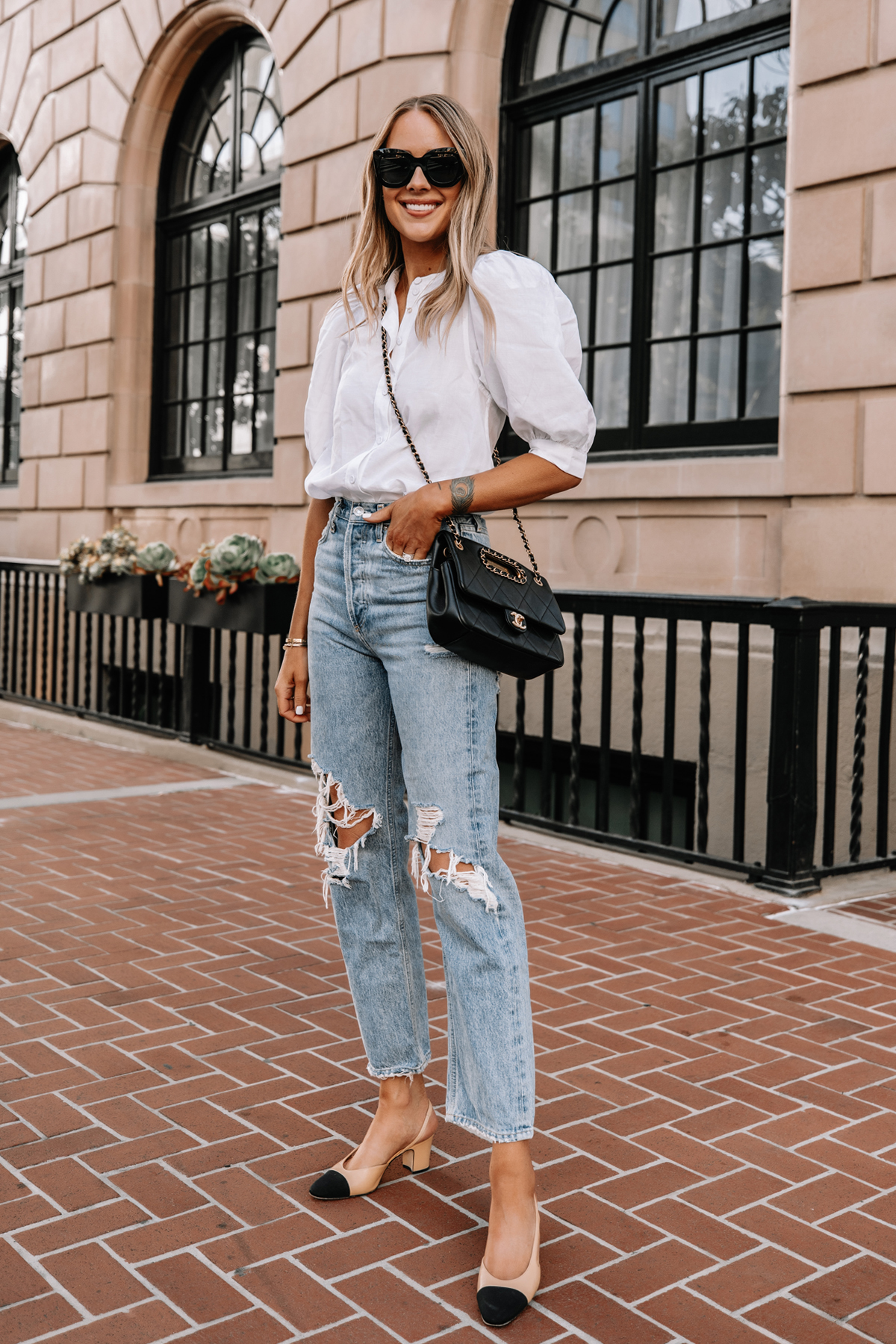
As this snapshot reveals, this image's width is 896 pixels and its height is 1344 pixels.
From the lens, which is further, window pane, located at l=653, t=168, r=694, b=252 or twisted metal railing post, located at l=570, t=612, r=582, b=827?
→ window pane, located at l=653, t=168, r=694, b=252

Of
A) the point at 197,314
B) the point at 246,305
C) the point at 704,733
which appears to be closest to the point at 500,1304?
the point at 704,733

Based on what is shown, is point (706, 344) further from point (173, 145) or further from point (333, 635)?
point (173, 145)

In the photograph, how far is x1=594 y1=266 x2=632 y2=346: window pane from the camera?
840cm

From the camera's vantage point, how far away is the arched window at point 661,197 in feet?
24.6

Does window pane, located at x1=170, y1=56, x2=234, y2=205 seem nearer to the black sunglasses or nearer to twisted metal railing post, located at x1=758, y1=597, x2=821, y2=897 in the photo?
twisted metal railing post, located at x1=758, y1=597, x2=821, y2=897

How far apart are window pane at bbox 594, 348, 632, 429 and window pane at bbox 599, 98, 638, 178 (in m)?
1.15

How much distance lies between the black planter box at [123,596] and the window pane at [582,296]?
11.3 ft

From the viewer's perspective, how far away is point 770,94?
24.3 feet

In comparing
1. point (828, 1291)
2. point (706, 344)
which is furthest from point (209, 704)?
point (828, 1291)

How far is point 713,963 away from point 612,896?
888 millimetres

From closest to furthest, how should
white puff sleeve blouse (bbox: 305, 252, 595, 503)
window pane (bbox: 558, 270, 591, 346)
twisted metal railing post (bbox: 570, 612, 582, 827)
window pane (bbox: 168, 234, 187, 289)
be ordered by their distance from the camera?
white puff sleeve blouse (bbox: 305, 252, 595, 503) → twisted metal railing post (bbox: 570, 612, 582, 827) → window pane (bbox: 558, 270, 591, 346) → window pane (bbox: 168, 234, 187, 289)

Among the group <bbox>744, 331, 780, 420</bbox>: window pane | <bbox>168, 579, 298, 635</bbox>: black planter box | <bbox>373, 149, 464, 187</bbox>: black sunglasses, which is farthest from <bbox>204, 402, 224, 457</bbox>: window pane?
<bbox>373, 149, 464, 187</bbox>: black sunglasses

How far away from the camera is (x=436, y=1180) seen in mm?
2797

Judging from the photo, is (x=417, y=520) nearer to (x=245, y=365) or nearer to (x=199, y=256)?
(x=245, y=365)
